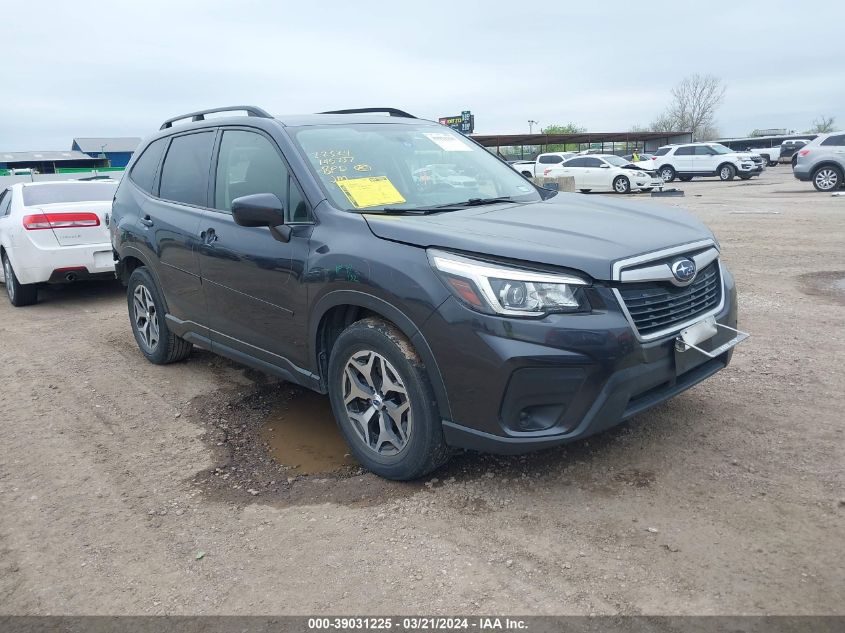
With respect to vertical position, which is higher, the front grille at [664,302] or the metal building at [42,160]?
the metal building at [42,160]

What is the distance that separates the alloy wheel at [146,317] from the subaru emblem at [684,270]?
154 inches

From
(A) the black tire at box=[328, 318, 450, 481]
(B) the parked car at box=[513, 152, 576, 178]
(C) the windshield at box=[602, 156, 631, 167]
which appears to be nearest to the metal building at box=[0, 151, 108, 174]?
(B) the parked car at box=[513, 152, 576, 178]

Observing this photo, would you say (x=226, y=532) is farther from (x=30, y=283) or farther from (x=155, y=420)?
(x=30, y=283)

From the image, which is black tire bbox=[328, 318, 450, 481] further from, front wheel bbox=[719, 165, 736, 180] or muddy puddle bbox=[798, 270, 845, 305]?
front wheel bbox=[719, 165, 736, 180]

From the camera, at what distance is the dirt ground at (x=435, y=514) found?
102 inches

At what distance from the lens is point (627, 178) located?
81.3 feet

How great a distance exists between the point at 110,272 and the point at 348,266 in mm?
5893

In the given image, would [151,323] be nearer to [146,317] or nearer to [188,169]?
[146,317]

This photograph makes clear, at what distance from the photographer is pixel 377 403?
134 inches

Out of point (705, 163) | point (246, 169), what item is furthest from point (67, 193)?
point (705, 163)

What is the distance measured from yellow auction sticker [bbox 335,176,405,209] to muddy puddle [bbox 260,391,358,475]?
1.42 m

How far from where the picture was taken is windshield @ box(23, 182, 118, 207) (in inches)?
335

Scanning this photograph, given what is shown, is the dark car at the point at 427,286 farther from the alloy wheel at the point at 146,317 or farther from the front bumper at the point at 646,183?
the front bumper at the point at 646,183

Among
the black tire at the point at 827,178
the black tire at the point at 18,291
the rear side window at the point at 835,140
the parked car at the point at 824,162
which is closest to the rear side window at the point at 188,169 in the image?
the black tire at the point at 18,291
